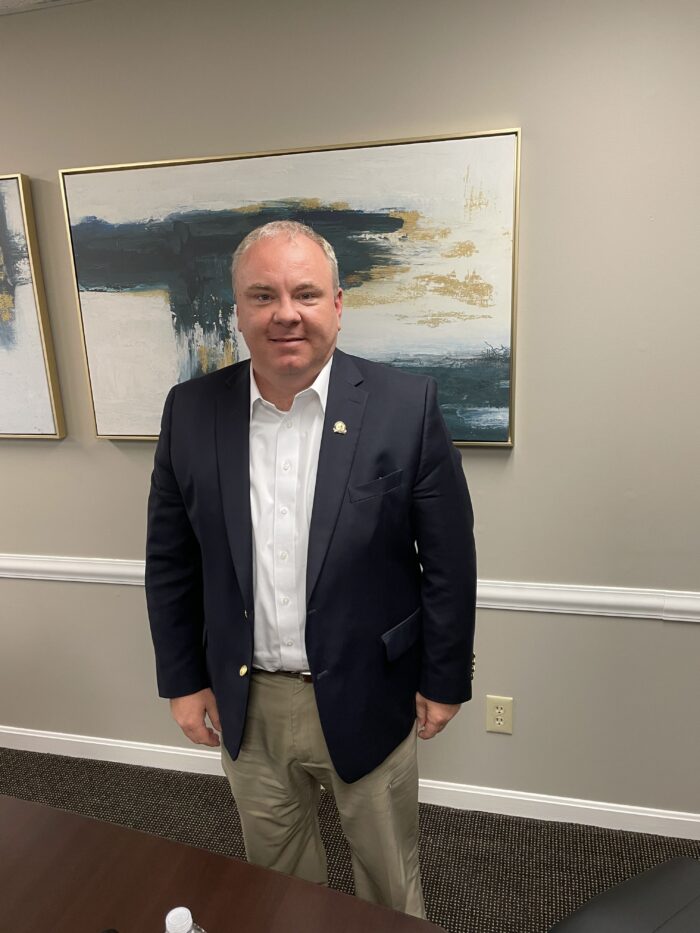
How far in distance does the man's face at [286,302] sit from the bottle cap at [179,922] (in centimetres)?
83

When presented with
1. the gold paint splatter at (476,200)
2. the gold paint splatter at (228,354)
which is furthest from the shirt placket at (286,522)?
the gold paint splatter at (476,200)

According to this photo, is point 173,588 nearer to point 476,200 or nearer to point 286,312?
point 286,312

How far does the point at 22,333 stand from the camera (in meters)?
2.06

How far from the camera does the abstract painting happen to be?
6.42 feet

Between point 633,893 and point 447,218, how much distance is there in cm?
149

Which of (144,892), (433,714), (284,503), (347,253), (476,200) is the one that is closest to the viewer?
(144,892)

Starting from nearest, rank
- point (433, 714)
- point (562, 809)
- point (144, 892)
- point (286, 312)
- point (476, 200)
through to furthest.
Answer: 1. point (144, 892)
2. point (286, 312)
3. point (433, 714)
4. point (476, 200)
5. point (562, 809)

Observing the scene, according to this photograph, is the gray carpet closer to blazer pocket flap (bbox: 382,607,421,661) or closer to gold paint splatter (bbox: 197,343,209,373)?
blazer pocket flap (bbox: 382,607,421,661)

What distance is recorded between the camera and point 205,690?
4.85 feet

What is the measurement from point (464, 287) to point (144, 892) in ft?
4.85

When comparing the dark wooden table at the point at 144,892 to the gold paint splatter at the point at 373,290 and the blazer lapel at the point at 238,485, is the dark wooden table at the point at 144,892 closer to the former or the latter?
the blazer lapel at the point at 238,485

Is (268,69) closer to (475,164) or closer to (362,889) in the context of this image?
(475,164)

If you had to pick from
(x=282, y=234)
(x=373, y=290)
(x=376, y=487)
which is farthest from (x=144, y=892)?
(x=373, y=290)

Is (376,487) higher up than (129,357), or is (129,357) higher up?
(129,357)
